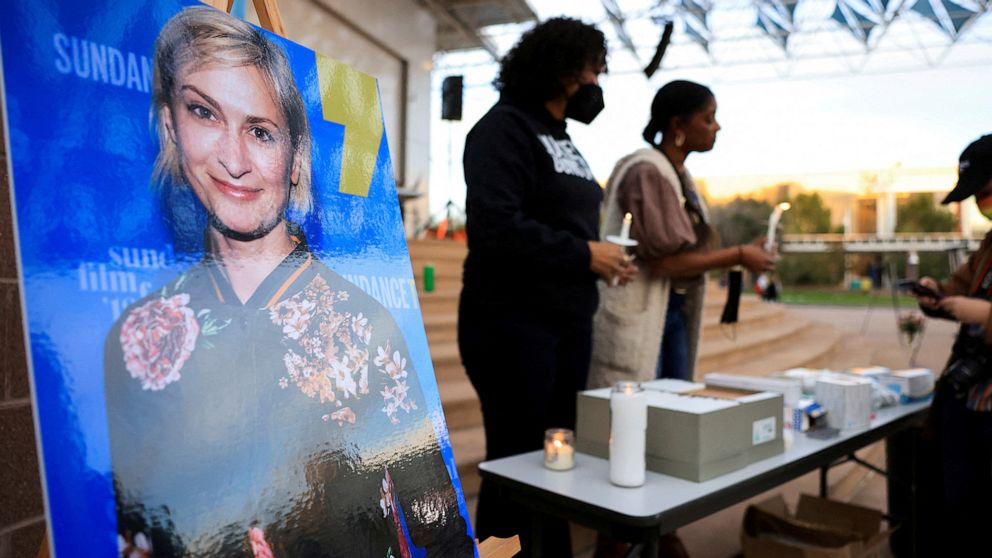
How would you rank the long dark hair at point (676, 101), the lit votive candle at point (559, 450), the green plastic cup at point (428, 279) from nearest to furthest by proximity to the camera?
the lit votive candle at point (559, 450), the long dark hair at point (676, 101), the green plastic cup at point (428, 279)

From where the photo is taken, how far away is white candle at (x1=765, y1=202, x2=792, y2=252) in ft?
5.28

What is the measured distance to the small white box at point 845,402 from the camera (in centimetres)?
161

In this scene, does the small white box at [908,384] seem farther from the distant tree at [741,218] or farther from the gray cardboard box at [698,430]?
the distant tree at [741,218]

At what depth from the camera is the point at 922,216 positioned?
27.5 m

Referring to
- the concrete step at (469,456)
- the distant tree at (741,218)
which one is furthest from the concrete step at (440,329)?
the distant tree at (741,218)

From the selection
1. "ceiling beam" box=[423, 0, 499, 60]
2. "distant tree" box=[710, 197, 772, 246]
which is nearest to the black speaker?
"ceiling beam" box=[423, 0, 499, 60]

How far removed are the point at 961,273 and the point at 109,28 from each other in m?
1.95

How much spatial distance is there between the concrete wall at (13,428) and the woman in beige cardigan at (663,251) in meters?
1.21

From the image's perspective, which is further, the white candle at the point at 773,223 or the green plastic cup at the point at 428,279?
the green plastic cup at the point at 428,279

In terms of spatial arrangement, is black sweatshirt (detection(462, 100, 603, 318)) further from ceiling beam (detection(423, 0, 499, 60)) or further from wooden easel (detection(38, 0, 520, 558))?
ceiling beam (detection(423, 0, 499, 60))

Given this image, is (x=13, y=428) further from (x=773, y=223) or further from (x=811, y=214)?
(x=811, y=214)

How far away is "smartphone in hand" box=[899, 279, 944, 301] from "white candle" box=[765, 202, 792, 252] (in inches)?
12.2

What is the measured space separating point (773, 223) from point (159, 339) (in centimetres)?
146

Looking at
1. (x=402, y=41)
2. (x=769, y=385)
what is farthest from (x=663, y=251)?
(x=402, y=41)
